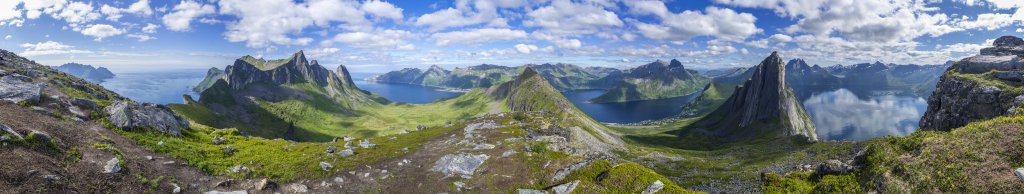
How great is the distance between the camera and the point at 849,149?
9106 cm

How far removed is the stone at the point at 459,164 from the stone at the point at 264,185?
17611mm

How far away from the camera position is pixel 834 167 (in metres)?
32.6

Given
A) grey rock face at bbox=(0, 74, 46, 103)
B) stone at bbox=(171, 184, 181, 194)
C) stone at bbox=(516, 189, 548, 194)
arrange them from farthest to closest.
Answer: grey rock face at bbox=(0, 74, 46, 103), stone at bbox=(516, 189, 548, 194), stone at bbox=(171, 184, 181, 194)

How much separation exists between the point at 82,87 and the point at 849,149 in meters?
156

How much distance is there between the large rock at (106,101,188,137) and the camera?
1893 inches

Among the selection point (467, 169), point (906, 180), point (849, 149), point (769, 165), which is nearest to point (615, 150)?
point (769, 165)

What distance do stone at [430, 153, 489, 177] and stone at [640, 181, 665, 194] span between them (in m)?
21.0

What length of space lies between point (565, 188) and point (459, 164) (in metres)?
18.1

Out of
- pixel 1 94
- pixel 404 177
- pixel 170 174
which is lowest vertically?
pixel 404 177

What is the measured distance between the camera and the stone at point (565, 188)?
37312 millimetres

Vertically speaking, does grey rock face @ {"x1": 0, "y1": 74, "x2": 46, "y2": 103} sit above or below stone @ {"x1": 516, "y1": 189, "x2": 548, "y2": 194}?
above

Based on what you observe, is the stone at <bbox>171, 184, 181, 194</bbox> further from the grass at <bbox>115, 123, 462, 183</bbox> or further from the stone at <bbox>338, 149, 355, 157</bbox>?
the stone at <bbox>338, 149, 355, 157</bbox>

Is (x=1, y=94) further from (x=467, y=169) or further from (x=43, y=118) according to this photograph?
(x=467, y=169)

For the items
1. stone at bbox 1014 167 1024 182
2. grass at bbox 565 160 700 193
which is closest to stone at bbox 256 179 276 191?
grass at bbox 565 160 700 193
